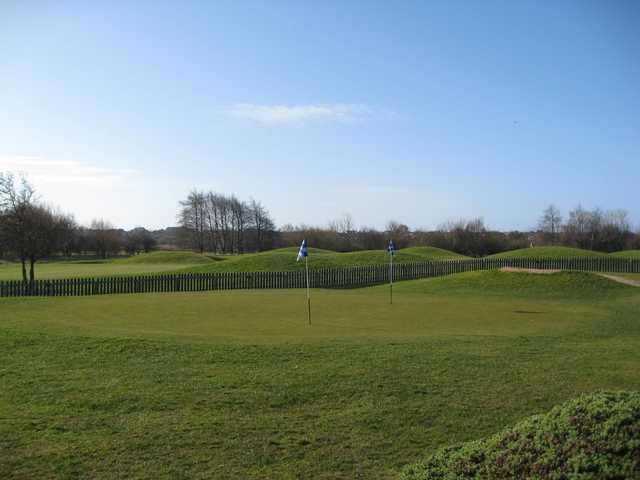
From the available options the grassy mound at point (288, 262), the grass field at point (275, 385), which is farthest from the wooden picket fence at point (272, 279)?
the grass field at point (275, 385)

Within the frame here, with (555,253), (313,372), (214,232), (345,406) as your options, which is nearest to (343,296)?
(313,372)

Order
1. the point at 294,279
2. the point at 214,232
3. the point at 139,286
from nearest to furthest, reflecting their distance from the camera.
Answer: the point at 139,286, the point at 294,279, the point at 214,232

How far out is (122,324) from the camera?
1566 centimetres

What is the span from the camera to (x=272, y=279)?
104 feet

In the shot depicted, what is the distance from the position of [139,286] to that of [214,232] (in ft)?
232

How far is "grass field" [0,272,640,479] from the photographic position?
21.4 feet

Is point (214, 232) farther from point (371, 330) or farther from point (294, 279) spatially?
point (371, 330)

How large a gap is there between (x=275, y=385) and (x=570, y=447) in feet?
19.2

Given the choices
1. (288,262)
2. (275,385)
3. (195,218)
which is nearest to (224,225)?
(195,218)

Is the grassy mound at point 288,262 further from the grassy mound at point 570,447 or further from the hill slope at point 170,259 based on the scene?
the grassy mound at point 570,447

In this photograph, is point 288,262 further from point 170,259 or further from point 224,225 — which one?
point 224,225

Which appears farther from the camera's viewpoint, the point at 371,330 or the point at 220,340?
the point at 371,330

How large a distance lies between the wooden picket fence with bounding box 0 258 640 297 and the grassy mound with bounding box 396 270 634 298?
5130mm

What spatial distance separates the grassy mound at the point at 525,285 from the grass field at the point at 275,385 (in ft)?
30.5
